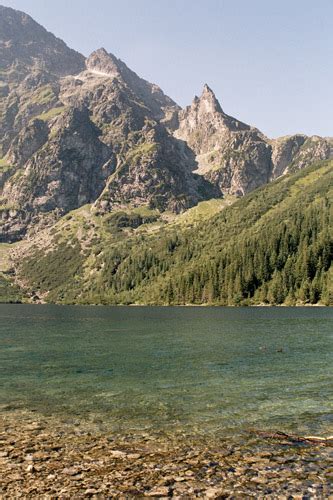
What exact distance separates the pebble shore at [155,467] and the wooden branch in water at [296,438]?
35.3 inches

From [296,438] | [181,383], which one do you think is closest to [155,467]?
[296,438]

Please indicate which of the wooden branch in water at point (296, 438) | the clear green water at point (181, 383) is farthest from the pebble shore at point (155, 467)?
the clear green water at point (181, 383)

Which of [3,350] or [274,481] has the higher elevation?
[274,481]

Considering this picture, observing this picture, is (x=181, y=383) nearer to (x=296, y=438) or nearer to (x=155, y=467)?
(x=296, y=438)

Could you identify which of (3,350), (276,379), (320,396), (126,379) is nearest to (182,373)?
(126,379)

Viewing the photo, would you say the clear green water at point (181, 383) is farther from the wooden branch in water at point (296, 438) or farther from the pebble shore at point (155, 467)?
the pebble shore at point (155, 467)

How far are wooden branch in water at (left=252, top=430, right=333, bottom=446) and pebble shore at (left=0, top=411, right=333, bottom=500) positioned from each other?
90 centimetres

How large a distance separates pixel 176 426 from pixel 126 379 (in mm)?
20340

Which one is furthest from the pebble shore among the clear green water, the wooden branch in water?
the clear green water

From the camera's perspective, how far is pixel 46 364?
60.8m

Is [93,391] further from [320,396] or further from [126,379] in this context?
[320,396]

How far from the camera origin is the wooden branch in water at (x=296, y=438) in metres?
23.8

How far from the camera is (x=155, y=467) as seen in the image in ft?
66.8

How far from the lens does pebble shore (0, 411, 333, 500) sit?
57.5ft
